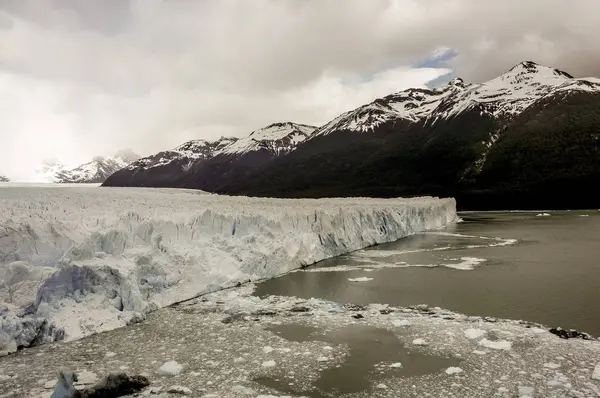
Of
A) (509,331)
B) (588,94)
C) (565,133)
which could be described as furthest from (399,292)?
(588,94)

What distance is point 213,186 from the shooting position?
18388 cm

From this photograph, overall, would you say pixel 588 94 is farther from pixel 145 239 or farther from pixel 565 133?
pixel 145 239

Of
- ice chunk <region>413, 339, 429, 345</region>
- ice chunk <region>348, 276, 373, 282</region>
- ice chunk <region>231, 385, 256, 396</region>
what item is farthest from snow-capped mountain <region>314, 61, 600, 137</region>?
ice chunk <region>231, 385, 256, 396</region>

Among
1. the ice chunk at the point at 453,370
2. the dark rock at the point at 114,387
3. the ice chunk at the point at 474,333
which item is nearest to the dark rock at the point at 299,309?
the ice chunk at the point at 474,333

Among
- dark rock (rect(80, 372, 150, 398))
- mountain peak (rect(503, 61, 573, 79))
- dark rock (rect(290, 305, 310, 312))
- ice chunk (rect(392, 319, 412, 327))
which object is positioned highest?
mountain peak (rect(503, 61, 573, 79))

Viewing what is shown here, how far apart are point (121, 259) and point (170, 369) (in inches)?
A: 199

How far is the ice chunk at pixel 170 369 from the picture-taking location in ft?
24.5

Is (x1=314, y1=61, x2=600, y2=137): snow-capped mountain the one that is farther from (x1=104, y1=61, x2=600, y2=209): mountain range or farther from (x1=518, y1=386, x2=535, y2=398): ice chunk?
(x1=518, y1=386, x2=535, y2=398): ice chunk

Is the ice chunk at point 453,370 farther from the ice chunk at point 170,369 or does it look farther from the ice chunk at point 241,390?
the ice chunk at point 170,369

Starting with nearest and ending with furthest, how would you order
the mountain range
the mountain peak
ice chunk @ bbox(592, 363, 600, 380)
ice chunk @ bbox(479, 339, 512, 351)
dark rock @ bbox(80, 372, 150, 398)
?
1. dark rock @ bbox(80, 372, 150, 398)
2. ice chunk @ bbox(592, 363, 600, 380)
3. ice chunk @ bbox(479, 339, 512, 351)
4. the mountain range
5. the mountain peak

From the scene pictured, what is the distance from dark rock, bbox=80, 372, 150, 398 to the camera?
21.5 feet

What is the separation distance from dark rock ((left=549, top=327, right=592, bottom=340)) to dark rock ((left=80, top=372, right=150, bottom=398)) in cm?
848

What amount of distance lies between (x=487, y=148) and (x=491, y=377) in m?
124

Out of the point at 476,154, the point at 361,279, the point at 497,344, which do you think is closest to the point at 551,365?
the point at 497,344
